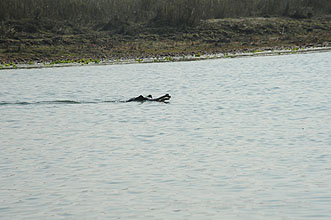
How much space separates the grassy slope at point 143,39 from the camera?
30.0 metres

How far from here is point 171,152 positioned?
31.6 feet

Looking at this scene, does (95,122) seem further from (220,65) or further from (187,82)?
(220,65)

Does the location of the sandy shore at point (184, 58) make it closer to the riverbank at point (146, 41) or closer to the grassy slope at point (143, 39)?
the riverbank at point (146, 41)

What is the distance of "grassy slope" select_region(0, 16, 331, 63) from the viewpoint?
30047mm

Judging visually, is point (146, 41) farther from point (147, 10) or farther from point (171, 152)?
point (171, 152)

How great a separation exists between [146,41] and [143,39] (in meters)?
0.33

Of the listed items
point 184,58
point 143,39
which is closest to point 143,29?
point 143,39

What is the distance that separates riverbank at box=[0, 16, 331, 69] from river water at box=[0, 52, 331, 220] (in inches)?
368

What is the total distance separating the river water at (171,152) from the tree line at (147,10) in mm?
14958

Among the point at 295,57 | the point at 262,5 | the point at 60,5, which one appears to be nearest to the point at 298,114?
the point at 295,57

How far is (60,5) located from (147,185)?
2991 centimetres

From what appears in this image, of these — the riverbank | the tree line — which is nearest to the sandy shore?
the riverbank

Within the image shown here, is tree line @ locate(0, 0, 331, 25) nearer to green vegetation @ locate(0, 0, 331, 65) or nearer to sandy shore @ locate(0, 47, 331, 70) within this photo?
green vegetation @ locate(0, 0, 331, 65)

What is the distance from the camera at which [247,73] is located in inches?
902
